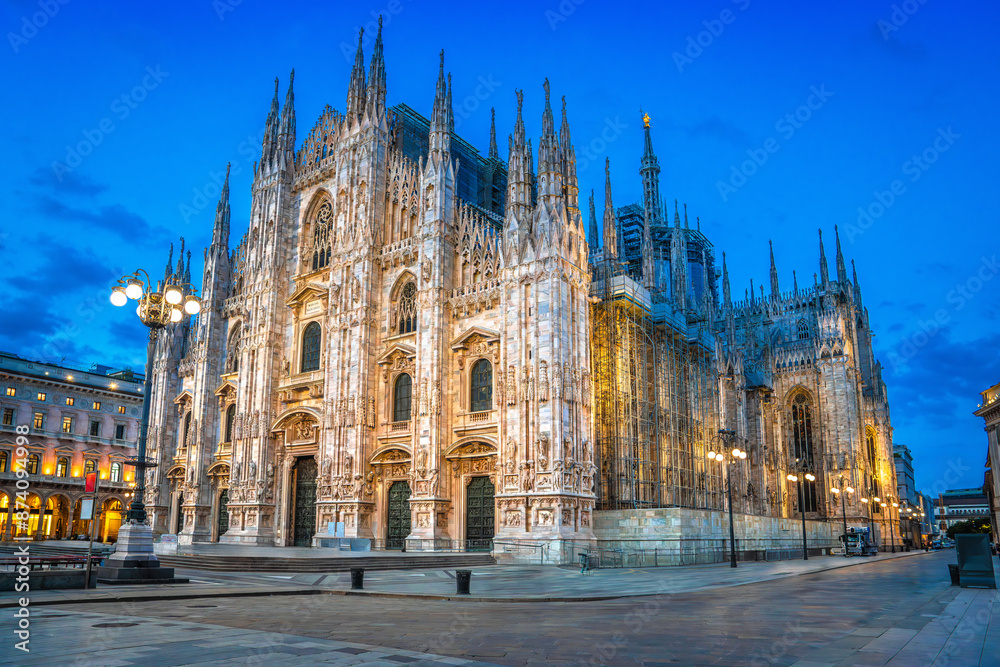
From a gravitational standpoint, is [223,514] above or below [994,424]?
below

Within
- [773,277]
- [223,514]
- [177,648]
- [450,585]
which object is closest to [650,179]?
[773,277]

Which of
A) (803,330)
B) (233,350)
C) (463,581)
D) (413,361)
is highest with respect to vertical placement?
(803,330)

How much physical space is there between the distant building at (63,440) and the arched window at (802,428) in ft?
205

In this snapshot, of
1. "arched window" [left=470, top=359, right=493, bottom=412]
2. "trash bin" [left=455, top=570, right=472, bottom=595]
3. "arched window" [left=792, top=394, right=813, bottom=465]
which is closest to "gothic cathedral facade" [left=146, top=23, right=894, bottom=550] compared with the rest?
"arched window" [left=470, top=359, right=493, bottom=412]

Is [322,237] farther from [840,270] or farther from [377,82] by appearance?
[840,270]

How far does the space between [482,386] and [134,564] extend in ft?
66.0

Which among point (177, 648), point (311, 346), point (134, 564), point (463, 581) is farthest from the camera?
point (311, 346)

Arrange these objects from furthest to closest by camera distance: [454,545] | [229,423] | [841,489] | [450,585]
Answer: [841,489]
[229,423]
[454,545]
[450,585]

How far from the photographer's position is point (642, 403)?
137 ft

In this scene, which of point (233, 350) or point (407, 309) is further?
point (233, 350)

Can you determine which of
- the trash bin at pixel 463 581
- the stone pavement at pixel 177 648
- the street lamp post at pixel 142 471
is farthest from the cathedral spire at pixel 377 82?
the stone pavement at pixel 177 648

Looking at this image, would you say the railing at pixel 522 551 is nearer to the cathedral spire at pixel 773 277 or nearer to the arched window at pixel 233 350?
the arched window at pixel 233 350

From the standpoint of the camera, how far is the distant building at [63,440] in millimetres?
59312

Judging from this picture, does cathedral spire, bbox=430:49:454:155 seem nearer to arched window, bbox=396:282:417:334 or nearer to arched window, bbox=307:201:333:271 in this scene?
arched window, bbox=396:282:417:334
